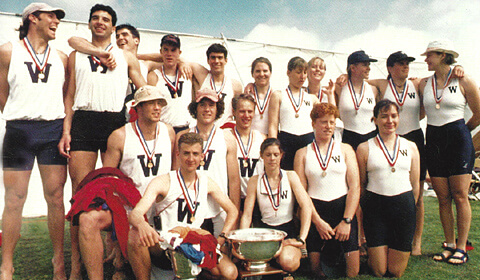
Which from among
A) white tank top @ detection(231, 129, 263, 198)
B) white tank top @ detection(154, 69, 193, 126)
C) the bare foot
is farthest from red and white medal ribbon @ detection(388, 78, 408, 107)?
the bare foot

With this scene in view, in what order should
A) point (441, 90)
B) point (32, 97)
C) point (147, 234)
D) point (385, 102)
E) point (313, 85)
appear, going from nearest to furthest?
point (147, 234) → point (32, 97) → point (385, 102) → point (441, 90) → point (313, 85)

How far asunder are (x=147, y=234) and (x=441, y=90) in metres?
3.76

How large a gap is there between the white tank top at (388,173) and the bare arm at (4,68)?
12.0ft

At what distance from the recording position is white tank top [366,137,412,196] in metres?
3.86

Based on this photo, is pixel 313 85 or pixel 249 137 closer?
pixel 249 137

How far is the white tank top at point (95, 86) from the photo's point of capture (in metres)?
3.61

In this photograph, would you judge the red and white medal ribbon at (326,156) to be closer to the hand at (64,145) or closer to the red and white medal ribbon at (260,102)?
the red and white medal ribbon at (260,102)

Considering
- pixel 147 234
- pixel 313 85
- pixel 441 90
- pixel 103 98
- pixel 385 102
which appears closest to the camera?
pixel 147 234

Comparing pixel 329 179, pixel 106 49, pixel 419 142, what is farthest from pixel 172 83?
pixel 419 142

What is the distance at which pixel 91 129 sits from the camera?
3.63m

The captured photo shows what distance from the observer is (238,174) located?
384 centimetres

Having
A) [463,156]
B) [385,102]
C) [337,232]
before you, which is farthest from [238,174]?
[463,156]

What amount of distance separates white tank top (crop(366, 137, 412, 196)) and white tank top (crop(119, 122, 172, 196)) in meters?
2.19

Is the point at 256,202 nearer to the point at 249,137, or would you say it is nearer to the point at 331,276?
the point at 249,137
